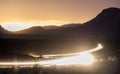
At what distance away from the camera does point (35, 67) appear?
22422 millimetres

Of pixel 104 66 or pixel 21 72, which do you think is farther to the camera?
pixel 104 66

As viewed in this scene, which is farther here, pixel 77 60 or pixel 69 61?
pixel 69 61

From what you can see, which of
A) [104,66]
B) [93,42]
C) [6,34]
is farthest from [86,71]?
[6,34]

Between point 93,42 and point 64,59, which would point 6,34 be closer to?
point 64,59

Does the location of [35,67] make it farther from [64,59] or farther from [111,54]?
[111,54]

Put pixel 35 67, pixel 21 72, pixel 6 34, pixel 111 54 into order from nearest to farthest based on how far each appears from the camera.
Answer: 1. pixel 6 34
2. pixel 35 67
3. pixel 21 72
4. pixel 111 54

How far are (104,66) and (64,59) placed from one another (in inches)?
327

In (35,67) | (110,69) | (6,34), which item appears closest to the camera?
(6,34)

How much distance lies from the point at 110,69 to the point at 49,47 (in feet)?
21.0

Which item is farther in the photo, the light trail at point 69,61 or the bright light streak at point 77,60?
the light trail at point 69,61

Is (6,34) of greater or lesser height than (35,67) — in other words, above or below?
above

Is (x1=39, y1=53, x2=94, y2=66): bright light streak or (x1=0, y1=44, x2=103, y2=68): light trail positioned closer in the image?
(x1=39, y1=53, x2=94, y2=66): bright light streak

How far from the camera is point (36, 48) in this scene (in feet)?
74.4

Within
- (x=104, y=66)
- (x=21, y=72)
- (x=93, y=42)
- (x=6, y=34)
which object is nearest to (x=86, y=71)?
(x=104, y=66)
